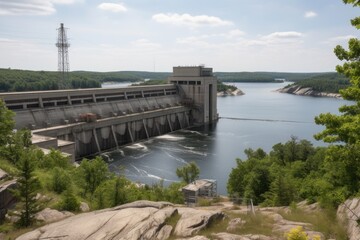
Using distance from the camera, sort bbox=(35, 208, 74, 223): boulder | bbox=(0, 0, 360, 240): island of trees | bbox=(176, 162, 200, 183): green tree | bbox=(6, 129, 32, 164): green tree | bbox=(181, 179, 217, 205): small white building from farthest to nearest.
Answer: bbox=(176, 162, 200, 183): green tree → bbox=(181, 179, 217, 205): small white building → bbox=(6, 129, 32, 164): green tree → bbox=(35, 208, 74, 223): boulder → bbox=(0, 0, 360, 240): island of trees

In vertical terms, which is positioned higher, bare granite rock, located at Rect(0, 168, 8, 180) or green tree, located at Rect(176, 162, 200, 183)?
bare granite rock, located at Rect(0, 168, 8, 180)

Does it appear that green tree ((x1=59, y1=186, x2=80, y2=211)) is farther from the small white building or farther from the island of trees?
the small white building

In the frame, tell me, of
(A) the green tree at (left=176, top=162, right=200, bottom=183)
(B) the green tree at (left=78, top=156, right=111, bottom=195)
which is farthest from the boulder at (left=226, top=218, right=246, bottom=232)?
(A) the green tree at (left=176, top=162, right=200, bottom=183)

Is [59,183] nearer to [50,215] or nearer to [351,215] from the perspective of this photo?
[50,215]

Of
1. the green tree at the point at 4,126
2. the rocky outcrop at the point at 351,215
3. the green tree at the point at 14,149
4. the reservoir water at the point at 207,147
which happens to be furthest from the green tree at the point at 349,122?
the green tree at the point at 4,126

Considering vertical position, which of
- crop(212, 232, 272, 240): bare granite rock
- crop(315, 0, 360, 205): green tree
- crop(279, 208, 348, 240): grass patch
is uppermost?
crop(315, 0, 360, 205): green tree

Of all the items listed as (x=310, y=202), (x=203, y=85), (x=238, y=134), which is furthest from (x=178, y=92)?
(x=310, y=202)

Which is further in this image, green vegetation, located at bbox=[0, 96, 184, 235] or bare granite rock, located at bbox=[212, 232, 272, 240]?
green vegetation, located at bbox=[0, 96, 184, 235]

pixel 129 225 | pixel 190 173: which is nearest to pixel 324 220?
pixel 129 225
